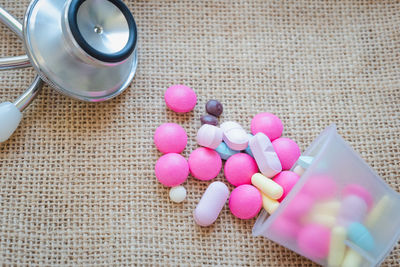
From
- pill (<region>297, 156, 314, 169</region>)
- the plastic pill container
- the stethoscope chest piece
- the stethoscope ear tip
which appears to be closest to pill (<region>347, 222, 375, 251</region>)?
the plastic pill container

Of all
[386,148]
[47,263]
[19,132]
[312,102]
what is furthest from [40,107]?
[386,148]

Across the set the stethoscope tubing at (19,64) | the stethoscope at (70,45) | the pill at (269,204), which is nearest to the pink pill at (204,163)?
the pill at (269,204)

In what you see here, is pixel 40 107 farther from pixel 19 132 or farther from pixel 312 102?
pixel 312 102

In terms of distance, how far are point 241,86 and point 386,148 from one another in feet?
1.09

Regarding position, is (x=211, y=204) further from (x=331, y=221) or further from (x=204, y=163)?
(x=331, y=221)

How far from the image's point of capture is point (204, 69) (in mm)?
800

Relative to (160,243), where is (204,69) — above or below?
above

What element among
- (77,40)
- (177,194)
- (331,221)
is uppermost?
(77,40)

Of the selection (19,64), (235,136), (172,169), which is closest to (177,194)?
(172,169)

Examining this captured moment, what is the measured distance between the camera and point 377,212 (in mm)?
645

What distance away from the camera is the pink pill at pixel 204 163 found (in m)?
0.71

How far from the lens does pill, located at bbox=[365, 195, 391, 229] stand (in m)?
0.63

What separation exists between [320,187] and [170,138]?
283mm

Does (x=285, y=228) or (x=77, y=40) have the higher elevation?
(x=77, y=40)
